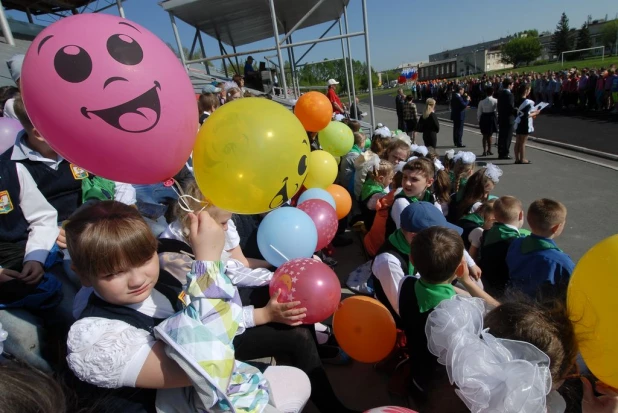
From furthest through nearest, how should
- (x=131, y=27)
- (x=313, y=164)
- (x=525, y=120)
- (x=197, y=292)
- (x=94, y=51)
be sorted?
1. (x=525, y=120)
2. (x=313, y=164)
3. (x=131, y=27)
4. (x=94, y=51)
5. (x=197, y=292)

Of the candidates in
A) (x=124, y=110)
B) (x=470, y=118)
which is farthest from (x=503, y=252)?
(x=470, y=118)

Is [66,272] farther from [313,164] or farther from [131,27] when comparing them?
[313,164]

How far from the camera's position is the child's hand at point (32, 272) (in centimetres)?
162

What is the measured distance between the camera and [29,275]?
1.65 m

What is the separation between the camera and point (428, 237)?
Result: 1914 mm

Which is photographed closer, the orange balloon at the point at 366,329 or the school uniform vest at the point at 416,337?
the school uniform vest at the point at 416,337

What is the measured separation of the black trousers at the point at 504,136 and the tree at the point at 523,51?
79.2 meters

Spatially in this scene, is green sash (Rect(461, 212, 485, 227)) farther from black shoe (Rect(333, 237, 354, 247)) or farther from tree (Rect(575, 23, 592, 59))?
tree (Rect(575, 23, 592, 59))

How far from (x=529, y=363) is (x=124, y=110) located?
1606mm

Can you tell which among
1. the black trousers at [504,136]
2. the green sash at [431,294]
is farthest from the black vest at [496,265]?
the black trousers at [504,136]

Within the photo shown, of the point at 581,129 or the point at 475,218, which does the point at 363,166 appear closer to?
the point at 475,218

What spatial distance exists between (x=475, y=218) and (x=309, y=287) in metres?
2.36

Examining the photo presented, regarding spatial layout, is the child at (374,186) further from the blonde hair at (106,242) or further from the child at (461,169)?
the blonde hair at (106,242)

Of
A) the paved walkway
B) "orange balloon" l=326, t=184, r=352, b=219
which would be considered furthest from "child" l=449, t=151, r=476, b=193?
"orange balloon" l=326, t=184, r=352, b=219
